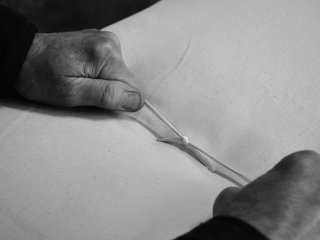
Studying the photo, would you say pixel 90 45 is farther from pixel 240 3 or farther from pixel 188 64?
pixel 240 3

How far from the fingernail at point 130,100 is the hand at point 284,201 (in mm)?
266

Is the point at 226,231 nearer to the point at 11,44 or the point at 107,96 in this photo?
the point at 107,96

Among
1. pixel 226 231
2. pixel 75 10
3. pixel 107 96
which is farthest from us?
pixel 75 10

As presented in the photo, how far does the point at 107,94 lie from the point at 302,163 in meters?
0.34

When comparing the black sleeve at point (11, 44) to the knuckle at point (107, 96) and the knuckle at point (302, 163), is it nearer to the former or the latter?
the knuckle at point (107, 96)

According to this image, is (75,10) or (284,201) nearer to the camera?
(284,201)

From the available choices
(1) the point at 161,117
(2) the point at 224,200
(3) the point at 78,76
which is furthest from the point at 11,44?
(2) the point at 224,200

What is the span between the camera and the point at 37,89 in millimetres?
767

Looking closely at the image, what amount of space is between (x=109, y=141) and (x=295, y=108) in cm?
31

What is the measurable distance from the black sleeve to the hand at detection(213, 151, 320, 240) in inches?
16.5

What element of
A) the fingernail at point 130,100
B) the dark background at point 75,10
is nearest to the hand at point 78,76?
the fingernail at point 130,100

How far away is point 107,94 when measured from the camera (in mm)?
750

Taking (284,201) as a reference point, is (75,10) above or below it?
below

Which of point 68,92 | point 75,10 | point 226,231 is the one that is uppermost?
point 226,231
